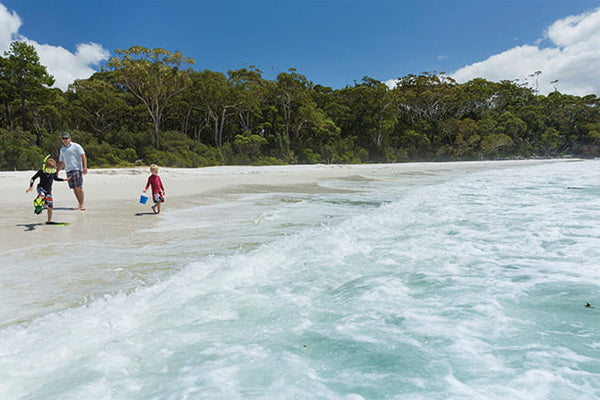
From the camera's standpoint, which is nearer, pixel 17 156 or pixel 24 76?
pixel 17 156

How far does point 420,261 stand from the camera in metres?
4.73

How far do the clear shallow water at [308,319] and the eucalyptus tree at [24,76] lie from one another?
1215 inches

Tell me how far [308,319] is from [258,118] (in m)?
40.6

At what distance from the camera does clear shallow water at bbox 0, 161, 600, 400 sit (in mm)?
2291

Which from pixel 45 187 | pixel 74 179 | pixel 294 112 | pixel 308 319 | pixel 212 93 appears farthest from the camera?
pixel 294 112

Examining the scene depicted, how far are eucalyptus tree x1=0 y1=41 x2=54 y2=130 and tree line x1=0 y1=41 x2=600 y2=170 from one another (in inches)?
3.2

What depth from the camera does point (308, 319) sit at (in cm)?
316

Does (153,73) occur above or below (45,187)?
above

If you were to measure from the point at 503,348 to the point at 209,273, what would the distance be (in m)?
2.92

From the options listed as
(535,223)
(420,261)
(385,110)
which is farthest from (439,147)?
(420,261)

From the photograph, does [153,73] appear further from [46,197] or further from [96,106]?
[46,197]

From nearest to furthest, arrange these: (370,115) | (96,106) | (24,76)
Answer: (24,76) < (96,106) < (370,115)

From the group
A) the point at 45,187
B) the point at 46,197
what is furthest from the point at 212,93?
the point at 46,197

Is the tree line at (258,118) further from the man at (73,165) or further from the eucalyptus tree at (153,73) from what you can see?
the man at (73,165)
